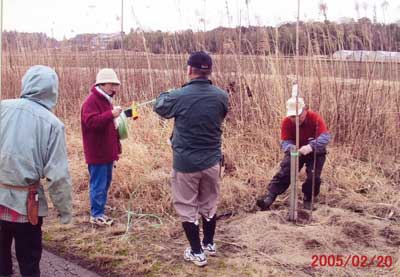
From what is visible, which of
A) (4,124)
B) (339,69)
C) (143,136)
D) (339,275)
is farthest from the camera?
(143,136)

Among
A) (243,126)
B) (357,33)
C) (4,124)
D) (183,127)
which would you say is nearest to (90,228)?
(183,127)

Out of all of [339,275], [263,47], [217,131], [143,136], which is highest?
[263,47]

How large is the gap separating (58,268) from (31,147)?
1362 millimetres

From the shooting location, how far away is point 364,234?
15.1ft

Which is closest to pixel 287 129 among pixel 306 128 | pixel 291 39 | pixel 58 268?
pixel 306 128

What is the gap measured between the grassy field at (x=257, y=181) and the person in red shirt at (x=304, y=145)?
0.20m

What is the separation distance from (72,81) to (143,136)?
306cm

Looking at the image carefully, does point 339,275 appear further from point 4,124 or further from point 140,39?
point 140,39

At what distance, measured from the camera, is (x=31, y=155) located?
3256 millimetres

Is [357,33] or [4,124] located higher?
[357,33]

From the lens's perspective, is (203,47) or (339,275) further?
(203,47)

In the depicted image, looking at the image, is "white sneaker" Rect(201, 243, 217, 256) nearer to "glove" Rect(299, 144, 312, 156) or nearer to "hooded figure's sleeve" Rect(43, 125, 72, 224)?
"glove" Rect(299, 144, 312, 156)

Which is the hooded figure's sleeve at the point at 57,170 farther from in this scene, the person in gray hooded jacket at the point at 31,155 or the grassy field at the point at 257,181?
the grassy field at the point at 257,181
